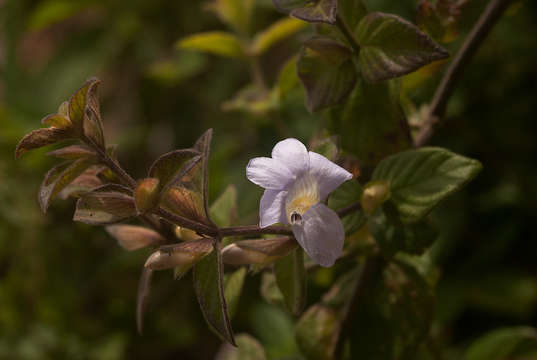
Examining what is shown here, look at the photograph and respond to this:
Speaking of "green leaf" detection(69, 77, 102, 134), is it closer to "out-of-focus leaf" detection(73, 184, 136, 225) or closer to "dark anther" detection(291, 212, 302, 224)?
"out-of-focus leaf" detection(73, 184, 136, 225)

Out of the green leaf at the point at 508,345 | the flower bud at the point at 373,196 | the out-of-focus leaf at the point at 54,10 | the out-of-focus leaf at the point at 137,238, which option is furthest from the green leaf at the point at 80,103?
the out-of-focus leaf at the point at 54,10

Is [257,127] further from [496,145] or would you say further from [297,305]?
[297,305]

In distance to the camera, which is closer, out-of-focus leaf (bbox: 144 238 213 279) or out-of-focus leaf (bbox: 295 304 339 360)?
out-of-focus leaf (bbox: 144 238 213 279)

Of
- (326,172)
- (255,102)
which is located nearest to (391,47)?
(326,172)

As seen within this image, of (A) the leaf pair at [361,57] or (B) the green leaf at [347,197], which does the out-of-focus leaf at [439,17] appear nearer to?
(A) the leaf pair at [361,57]

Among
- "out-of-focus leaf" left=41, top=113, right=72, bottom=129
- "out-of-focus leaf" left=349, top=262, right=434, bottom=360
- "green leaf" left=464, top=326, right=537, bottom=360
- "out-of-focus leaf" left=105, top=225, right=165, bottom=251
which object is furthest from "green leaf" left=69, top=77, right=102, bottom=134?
"green leaf" left=464, top=326, right=537, bottom=360

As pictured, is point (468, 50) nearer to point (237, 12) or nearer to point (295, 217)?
point (295, 217)

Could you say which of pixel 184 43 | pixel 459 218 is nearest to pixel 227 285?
pixel 184 43
